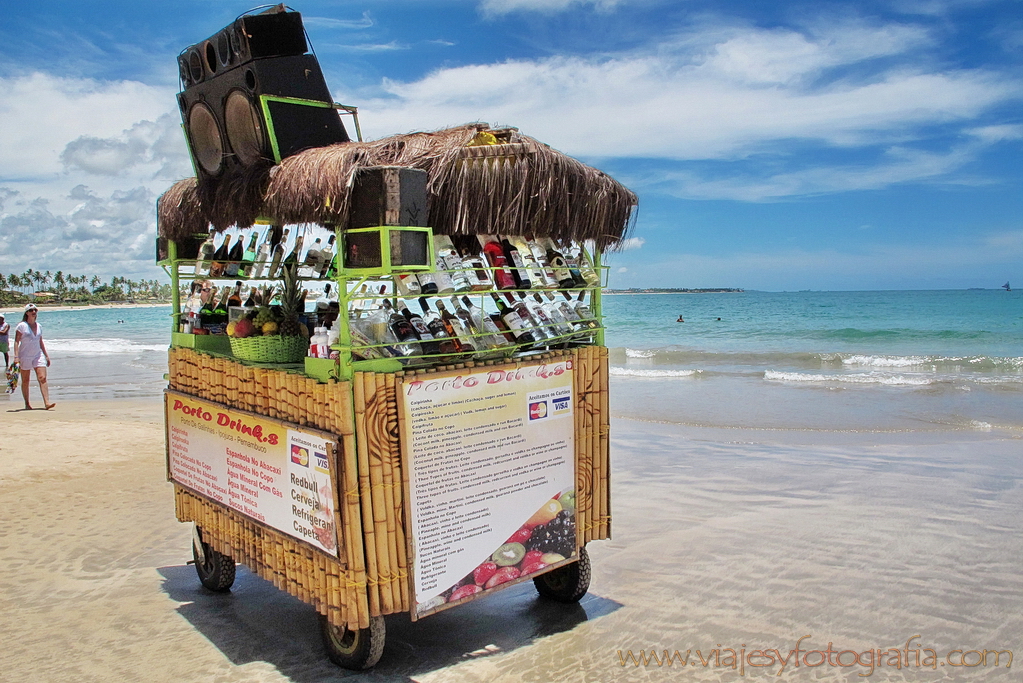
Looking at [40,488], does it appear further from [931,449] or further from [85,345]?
[85,345]

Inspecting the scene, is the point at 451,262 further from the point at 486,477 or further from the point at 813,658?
the point at 813,658

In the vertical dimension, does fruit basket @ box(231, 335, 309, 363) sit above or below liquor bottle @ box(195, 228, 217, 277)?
below

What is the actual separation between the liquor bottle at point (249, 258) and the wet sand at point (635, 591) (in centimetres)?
204

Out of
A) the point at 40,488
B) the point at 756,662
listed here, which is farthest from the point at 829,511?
the point at 40,488

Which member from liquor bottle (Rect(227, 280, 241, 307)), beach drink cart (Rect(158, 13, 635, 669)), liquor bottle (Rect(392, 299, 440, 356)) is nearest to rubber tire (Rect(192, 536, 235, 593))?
beach drink cart (Rect(158, 13, 635, 669))

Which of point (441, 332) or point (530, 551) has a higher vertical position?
point (441, 332)

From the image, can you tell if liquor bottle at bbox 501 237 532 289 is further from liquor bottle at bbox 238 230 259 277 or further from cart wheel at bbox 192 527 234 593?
cart wheel at bbox 192 527 234 593

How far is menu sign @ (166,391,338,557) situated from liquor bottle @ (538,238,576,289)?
58.5 inches

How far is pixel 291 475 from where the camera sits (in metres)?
3.53

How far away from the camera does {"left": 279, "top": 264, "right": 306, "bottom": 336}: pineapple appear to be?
405 cm

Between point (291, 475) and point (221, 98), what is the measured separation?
2037mm

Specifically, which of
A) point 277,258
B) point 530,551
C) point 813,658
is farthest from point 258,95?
point 813,658

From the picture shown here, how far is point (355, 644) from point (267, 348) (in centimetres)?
157

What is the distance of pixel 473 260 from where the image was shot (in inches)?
143
